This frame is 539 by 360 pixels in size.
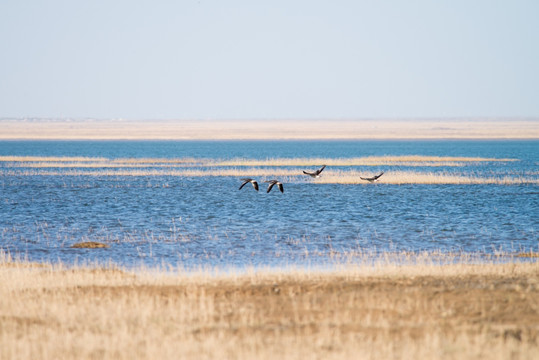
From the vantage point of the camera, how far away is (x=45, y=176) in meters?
56.8

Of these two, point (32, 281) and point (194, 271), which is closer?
point (32, 281)

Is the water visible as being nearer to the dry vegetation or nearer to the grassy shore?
the dry vegetation

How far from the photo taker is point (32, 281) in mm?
15234

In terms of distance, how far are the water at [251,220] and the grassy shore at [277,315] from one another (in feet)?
16.7

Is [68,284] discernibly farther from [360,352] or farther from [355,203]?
[355,203]

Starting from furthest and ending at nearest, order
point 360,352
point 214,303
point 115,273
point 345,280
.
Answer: point 115,273, point 345,280, point 214,303, point 360,352

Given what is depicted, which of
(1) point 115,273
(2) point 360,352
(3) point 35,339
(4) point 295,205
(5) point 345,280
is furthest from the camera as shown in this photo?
(4) point 295,205

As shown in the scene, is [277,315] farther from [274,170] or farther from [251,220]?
[274,170]

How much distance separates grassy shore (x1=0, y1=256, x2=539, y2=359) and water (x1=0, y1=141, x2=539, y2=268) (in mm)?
5098

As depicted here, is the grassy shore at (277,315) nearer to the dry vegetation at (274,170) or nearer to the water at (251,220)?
the water at (251,220)

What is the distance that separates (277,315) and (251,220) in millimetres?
19097

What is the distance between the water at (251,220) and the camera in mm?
21781

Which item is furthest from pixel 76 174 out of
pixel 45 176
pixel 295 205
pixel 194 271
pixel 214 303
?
pixel 214 303

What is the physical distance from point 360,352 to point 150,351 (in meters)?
2.86
